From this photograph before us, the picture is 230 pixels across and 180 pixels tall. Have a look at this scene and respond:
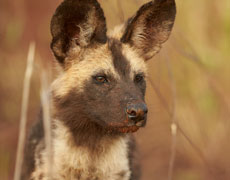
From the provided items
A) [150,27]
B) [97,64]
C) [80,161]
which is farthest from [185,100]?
[80,161]

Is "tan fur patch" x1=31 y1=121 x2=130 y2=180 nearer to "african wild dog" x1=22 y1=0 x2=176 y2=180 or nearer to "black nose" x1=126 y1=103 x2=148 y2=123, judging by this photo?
"african wild dog" x1=22 y1=0 x2=176 y2=180

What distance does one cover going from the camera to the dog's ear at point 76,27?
144 inches

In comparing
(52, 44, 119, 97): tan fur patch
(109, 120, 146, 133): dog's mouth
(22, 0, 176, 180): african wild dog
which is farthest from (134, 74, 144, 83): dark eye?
(109, 120, 146, 133): dog's mouth

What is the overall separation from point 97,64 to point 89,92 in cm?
23

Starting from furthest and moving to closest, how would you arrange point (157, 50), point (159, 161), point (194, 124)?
point (159, 161)
point (194, 124)
point (157, 50)

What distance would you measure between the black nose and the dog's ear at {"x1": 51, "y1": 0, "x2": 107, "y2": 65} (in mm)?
714

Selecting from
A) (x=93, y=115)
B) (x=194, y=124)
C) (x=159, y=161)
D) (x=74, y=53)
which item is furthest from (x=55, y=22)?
(x=159, y=161)

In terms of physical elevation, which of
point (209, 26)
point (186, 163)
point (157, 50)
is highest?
point (209, 26)

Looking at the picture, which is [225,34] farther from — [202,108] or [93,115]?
[93,115]

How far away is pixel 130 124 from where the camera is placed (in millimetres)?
3459

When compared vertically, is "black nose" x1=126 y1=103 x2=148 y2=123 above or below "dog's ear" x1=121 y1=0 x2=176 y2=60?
below

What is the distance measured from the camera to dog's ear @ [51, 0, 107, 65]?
3646mm

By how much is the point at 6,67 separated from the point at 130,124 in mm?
3988

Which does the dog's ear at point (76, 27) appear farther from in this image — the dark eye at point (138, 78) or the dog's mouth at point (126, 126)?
the dog's mouth at point (126, 126)
